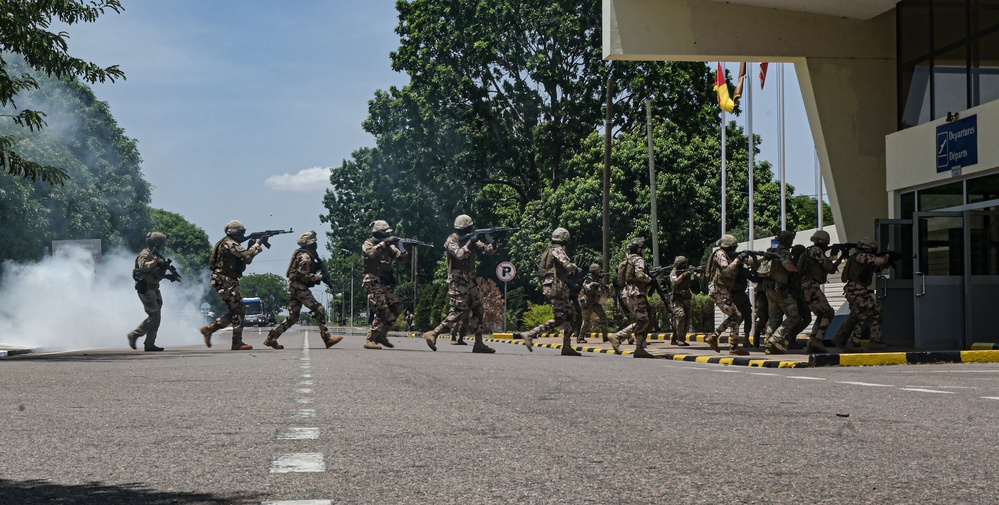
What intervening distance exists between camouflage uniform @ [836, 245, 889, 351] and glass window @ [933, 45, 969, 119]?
4915 millimetres

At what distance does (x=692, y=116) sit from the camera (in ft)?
153

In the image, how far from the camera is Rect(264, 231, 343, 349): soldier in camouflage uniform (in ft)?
68.3

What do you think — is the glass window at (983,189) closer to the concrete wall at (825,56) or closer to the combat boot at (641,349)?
the concrete wall at (825,56)

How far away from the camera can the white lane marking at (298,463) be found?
5.71 metres

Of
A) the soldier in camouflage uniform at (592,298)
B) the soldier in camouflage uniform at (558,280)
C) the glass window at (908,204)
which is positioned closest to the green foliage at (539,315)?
the soldier in camouflage uniform at (592,298)

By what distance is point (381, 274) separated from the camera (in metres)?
21.2

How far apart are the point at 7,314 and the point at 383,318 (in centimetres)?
2253

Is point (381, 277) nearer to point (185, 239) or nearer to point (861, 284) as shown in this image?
point (861, 284)

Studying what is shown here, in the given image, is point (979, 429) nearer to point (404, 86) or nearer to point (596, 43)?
point (596, 43)

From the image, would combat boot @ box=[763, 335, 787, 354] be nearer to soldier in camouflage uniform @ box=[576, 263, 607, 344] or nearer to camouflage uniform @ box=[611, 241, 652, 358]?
camouflage uniform @ box=[611, 241, 652, 358]

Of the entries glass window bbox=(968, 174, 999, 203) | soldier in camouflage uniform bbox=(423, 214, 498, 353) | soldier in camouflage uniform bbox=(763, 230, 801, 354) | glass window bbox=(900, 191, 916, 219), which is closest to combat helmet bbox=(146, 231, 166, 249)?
soldier in camouflage uniform bbox=(423, 214, 498, 353)

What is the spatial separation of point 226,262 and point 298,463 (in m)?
15.7

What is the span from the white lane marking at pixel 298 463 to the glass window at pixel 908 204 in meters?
19.0

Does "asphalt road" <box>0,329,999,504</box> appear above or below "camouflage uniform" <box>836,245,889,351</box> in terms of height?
below
